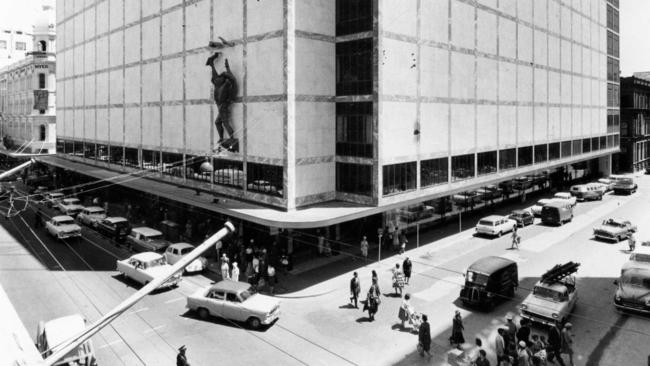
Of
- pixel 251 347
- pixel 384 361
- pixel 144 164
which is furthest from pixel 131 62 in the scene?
pixel 384 361

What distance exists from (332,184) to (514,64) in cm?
2506

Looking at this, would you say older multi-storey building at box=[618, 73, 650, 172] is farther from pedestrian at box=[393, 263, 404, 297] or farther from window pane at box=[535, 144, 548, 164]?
pedestrian at box=[393, 263, 404, 297]

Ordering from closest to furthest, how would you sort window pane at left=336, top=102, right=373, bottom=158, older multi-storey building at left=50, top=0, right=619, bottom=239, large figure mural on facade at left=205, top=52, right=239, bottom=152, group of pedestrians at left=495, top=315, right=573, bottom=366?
group of pedestrians at left=495, top=315, right=573, bottom=366 → older multi-storey building at left=50, top=0, right=619, bottom=239 → window pane at left=336, top=102, right=373, bottom=158 → large figure mural on facade at left=205, top=52, right=239, bottom=152

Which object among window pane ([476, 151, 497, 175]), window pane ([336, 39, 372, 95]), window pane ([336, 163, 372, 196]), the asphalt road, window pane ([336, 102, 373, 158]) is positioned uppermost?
window pane ([336, 39, 372, 95])

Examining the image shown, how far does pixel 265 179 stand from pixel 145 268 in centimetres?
877

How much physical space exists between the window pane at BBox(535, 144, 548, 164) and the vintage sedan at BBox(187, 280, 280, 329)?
38.7 meters

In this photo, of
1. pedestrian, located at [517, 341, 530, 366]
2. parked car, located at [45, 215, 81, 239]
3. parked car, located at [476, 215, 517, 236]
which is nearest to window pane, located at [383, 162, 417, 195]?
parked car, located at [476, 215, 517, 236]

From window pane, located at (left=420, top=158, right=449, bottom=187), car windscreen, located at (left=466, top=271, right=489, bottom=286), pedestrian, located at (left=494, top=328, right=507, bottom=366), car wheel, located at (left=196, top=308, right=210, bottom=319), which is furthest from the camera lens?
window pane, located at (left=420, top=158, right=449, bottom=187)

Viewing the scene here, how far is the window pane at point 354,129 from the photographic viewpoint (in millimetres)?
29156

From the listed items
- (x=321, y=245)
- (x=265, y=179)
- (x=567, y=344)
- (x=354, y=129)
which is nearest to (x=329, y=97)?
(x=354, y=129)

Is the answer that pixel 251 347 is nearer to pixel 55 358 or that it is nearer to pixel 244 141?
pixel 55 358

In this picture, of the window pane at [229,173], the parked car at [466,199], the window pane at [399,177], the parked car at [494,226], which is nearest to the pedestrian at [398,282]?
the window pane at [399,177]

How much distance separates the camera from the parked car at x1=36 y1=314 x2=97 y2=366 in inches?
611

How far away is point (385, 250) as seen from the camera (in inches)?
1271
